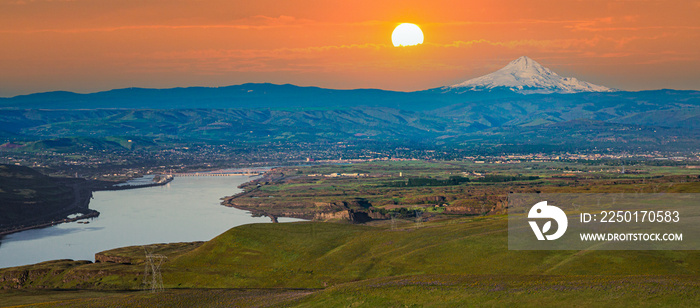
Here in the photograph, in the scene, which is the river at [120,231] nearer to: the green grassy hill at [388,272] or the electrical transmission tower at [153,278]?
the green grassy hill at [388,272]

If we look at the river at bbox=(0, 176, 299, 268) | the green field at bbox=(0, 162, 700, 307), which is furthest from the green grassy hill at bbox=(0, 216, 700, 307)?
the river at bbox=(0, 176, 299, 268)

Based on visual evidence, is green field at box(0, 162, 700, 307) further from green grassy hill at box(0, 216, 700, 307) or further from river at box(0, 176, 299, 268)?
river at box(0, 176, 299, 268)

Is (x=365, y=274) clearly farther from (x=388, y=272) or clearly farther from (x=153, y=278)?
(x=153, y=278)

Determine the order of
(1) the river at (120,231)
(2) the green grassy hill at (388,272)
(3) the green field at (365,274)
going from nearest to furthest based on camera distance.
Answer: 1. (2) the green grassy hill at (388,272)
2. (3) the green field at (365,274)
3. (1) the river at (120,231)

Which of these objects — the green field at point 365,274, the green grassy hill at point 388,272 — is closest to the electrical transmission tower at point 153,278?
the green field at point 365,274

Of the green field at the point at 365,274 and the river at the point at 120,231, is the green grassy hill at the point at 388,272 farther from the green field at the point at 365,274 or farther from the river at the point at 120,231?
the river at the point at 120,231

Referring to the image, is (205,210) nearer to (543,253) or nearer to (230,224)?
(230,224)

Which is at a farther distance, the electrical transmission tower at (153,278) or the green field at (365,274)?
the electrical transmission tower at (153,278)

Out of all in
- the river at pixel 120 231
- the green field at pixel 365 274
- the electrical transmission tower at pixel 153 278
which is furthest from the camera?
the river at pixel 120 231

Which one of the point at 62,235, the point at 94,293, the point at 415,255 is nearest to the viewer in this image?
the point at 94,293

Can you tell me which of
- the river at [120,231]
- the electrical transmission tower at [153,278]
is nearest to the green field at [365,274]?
the electrical transmission tower at [153,278]

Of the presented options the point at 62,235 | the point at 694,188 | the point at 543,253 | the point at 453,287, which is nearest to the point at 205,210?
the point at 62,235
